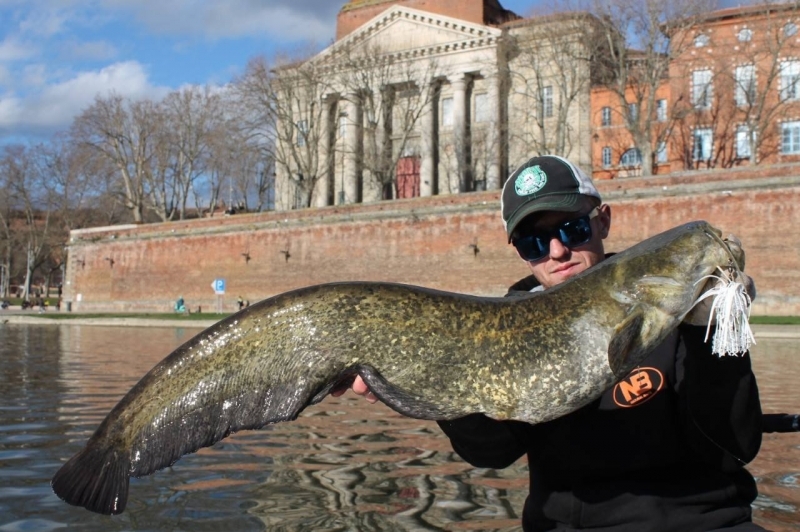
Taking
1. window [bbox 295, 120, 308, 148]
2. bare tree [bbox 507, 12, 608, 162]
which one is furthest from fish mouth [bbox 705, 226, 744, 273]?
window [bbox 295, 120, 308, 148]

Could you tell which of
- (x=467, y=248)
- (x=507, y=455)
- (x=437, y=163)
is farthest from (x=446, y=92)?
(x=507, y=455)

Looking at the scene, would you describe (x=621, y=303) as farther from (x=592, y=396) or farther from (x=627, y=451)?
(x=627, y=451)

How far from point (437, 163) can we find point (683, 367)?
57.4 m

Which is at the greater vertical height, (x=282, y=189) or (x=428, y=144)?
(x=428, y=144)

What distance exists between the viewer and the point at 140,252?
177ft

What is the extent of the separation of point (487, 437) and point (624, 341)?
0.77 metres

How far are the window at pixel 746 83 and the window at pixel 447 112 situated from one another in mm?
21087

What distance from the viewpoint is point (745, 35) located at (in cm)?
4241

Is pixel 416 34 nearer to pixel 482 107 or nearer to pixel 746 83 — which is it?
pixel 482 107

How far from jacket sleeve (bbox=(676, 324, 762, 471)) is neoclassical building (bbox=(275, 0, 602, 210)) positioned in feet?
148

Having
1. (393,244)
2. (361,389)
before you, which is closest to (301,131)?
(393,244)

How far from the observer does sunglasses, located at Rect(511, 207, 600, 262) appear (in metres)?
3.33

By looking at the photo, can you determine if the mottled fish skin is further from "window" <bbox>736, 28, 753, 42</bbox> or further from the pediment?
the pediment

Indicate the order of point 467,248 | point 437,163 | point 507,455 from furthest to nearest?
point 437,163 → point 467,248 → point 507,455
